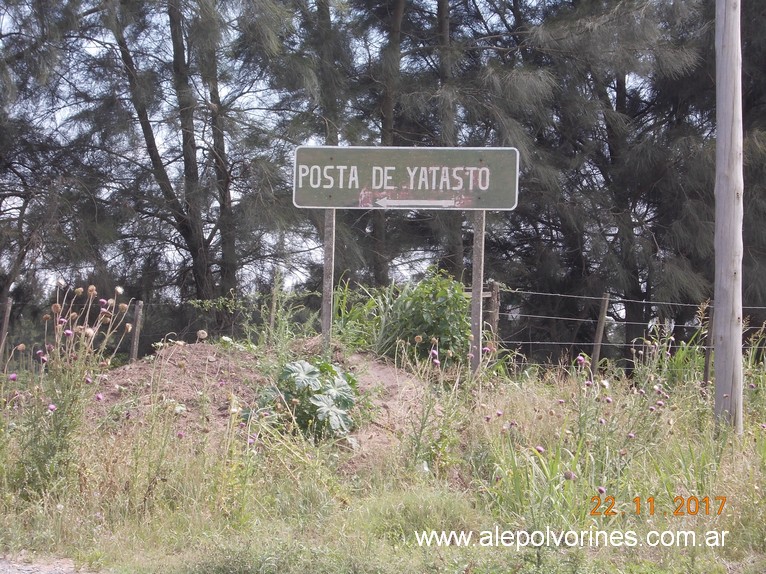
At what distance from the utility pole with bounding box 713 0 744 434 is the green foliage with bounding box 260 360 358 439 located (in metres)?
2.77

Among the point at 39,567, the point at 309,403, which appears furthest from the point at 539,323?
the point at 39,567

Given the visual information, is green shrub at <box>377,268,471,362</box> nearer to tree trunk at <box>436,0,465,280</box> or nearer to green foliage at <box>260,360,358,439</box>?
green foliage at <box>260,360,358,439</box>

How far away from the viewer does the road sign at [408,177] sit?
6184 mm

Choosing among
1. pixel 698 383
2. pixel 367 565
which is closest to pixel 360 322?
pixel 698 383

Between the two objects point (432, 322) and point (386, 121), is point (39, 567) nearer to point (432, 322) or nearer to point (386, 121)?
point (432, 322)

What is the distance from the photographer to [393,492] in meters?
4.34

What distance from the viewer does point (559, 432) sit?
195 inches

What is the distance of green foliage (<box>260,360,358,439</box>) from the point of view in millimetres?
5012

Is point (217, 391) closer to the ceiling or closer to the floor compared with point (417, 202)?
closer to the floor

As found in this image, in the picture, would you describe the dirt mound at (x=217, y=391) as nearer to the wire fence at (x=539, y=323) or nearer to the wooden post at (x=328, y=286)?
the wooden post at (x=328, y=286)

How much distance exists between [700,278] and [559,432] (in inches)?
299

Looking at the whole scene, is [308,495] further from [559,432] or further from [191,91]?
[191,91]
